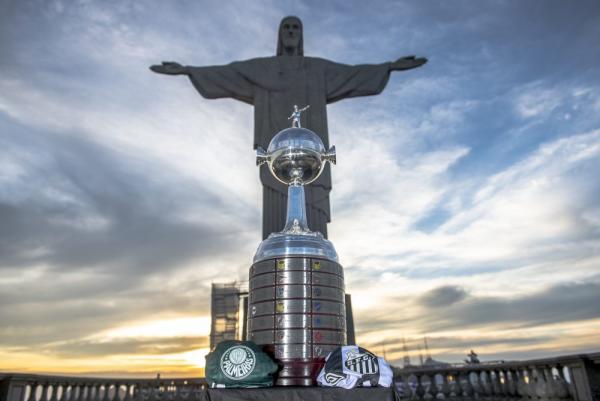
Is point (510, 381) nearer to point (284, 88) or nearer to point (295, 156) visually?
point (295, 156)

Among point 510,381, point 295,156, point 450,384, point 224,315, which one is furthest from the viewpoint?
point 224,315

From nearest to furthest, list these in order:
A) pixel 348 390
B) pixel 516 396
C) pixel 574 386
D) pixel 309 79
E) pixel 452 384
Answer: pixel 348 390 → pixel 574 386 → pixel 516 396 → pixel 452 384 → pixel 309 79

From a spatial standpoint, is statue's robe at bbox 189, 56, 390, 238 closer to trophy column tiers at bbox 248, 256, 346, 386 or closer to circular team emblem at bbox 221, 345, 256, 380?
trophy column tiers at bbox 248, 256, 346, 386

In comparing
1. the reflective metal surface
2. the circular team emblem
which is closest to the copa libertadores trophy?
the circular team emblem

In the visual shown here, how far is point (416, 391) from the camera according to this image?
7094 mm

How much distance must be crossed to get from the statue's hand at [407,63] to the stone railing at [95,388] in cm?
717

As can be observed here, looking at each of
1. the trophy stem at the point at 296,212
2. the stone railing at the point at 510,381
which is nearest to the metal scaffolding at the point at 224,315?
the stone railing at the point at 510,381

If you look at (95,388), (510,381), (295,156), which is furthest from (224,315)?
(295,156)

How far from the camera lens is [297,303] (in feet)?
10.6

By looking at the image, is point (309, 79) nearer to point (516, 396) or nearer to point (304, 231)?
point (304, 231)

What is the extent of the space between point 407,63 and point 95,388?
819 centimetres

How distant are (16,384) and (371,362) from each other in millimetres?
4181

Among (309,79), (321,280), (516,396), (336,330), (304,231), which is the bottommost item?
(516,396)

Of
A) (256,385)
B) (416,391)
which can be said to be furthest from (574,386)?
(256,385)
